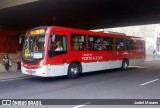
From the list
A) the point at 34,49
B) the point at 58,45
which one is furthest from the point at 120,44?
the point at 34,49

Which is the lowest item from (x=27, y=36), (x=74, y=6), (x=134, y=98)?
(x=134, y=98)

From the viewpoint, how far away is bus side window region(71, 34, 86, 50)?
1511 centimetres

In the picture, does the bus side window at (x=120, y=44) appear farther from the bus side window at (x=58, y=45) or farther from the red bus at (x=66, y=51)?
the bus side window at (x=58, y=45)

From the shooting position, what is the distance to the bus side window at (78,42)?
15.1 m

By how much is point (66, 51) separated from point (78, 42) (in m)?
1.44

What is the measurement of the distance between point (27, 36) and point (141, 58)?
13.4 m

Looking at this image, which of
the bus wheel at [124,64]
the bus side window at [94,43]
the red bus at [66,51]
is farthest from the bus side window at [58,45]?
the bus wheel at [124,64]

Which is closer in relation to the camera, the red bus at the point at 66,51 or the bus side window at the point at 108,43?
the red bus at the point at 66,51

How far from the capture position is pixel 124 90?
35.6 ft

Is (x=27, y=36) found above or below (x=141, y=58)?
above

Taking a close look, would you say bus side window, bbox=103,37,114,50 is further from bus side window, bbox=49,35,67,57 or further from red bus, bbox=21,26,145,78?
bus side window, bbox=49,35,67,57

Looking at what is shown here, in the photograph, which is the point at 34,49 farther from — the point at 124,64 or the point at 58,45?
the point at 124,64

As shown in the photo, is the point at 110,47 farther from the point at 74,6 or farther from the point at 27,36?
the point at 27,36

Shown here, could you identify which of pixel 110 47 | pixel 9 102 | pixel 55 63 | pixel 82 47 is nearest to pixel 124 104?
pixel 9 102
